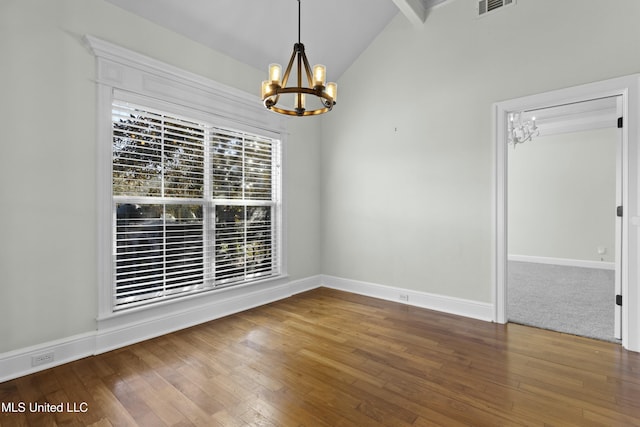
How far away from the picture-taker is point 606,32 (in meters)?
2.80

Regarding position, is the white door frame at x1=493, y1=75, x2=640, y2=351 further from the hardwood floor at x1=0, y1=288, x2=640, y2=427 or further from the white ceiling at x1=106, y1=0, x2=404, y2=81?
the white ceiling at x1=106, y1=0, x2=404, y2=81

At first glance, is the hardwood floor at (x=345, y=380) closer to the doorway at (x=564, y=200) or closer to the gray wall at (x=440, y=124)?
the gray wall at (x=440, y=124)

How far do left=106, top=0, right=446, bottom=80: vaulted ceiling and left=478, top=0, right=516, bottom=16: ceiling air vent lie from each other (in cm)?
56

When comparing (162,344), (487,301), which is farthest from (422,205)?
(162,344)

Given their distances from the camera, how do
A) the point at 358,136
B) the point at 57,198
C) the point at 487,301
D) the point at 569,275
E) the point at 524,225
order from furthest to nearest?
the point at 524,225 → the point at 569,275 → the point at 358,136 → the point at 487,301 → the point at 57,198

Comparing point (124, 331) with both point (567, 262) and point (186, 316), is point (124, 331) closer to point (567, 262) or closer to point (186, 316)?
point (186, 316)

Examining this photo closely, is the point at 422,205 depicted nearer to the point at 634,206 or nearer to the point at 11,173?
→ the point at 634,206

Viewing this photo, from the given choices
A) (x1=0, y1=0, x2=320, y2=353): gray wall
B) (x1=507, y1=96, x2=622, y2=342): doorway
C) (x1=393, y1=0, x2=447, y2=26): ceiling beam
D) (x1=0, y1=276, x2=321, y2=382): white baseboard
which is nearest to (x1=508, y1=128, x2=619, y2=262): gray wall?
(x1=507, y1=96, x2=622, y2=342): doorway

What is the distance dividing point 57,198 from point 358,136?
3.57m

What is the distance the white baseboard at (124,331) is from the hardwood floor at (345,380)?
9 cm

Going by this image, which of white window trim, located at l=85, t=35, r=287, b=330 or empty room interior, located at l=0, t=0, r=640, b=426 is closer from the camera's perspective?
empty room interior, located at l=0, t=0, r=640, b=426

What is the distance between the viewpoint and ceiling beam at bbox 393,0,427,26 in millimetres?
3521

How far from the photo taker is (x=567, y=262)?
6492 mm

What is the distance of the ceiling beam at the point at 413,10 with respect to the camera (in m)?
3.52
